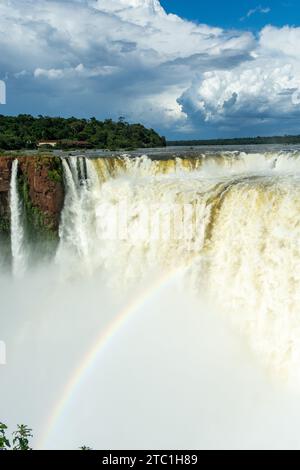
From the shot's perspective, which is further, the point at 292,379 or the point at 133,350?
the point at 133,350

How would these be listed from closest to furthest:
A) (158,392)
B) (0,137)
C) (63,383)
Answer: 1. (158,392)
2. (63,383)
3. (0,137)

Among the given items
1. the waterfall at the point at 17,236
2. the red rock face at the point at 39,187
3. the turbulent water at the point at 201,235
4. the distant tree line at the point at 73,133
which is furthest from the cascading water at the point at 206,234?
the distant tree line at the point at 73,133

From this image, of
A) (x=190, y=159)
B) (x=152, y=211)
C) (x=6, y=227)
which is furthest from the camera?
(x=190, y=159)

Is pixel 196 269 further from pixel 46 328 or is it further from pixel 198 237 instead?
pixel 46 328

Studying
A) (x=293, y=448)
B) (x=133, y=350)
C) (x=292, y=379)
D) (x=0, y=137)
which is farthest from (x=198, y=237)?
(x=0, y=137)

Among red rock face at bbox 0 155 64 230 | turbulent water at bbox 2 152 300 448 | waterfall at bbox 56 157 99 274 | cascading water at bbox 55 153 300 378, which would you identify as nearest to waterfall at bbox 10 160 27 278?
turbulent water at bbox 2 152 300 448

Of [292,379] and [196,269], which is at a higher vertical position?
[196,269]

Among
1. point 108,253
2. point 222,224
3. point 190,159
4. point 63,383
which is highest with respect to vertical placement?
point 190,159
